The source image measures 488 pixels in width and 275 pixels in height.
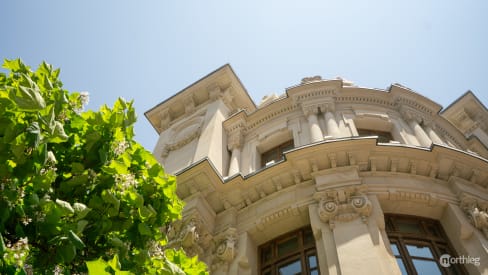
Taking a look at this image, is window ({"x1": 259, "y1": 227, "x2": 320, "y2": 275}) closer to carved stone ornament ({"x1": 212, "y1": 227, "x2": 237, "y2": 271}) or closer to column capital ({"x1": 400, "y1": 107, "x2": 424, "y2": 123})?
carved stone ornament ({"x1": 212, "y1": 227, "x2": 237, "y2": 271})

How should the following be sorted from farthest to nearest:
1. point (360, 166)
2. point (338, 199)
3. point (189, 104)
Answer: point (189, 104) < point (360, 166) < point (338, 199)

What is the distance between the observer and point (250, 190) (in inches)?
466

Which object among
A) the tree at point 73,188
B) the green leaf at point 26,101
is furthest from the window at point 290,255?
the green leaf at point 26,101

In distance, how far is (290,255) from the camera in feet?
34.0

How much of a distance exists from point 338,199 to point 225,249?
3186mm

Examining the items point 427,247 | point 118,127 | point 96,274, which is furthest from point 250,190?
point 96,274

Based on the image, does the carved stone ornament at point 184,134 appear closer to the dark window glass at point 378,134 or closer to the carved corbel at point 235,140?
the carved corbel at point 235,140

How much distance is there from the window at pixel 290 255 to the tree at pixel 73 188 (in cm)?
536

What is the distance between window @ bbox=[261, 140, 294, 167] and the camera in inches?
593

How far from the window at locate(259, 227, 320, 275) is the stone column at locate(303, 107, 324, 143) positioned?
3.78 meters

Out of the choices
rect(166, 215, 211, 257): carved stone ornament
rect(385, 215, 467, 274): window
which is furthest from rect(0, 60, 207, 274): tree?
rect(385, 215, 467, 274): window

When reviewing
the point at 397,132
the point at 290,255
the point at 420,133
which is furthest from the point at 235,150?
the point at 420,133

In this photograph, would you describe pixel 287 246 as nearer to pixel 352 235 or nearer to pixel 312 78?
pixel 352 235

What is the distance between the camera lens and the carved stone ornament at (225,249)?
1018 centimetres
